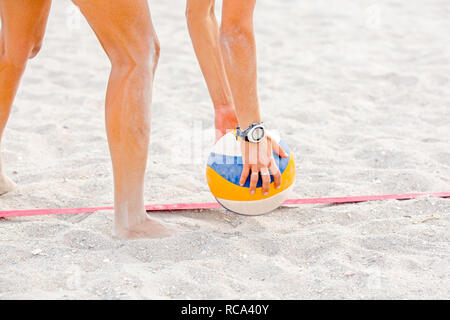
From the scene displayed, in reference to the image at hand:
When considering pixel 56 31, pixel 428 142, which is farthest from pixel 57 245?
pixel 56 31

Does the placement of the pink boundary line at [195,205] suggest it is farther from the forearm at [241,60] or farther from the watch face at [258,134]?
the forearm at [241,60]

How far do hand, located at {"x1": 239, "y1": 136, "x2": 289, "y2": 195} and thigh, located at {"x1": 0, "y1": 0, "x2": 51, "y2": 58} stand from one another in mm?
1161

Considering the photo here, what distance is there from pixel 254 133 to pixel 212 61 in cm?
74

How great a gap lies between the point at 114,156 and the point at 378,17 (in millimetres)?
5662

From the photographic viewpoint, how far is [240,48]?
2.50 metres

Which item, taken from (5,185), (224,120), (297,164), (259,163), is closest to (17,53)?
(5,185)

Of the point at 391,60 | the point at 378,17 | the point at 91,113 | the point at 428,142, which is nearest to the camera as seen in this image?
the point at 428,142

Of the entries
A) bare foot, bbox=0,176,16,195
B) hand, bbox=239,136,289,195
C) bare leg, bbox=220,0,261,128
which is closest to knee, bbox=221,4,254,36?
bare leg, bbox=220,0,261,128

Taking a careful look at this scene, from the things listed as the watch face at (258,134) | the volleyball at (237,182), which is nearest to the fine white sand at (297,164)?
the volleyball at (237,182)

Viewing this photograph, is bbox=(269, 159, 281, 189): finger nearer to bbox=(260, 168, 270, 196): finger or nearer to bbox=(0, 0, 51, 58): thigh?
bbox=(260, 168, 270, 196): finger

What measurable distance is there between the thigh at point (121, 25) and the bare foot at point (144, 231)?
736 millimetres

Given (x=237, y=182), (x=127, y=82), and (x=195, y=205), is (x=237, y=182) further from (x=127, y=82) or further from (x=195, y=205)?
(x=127, y=82)
